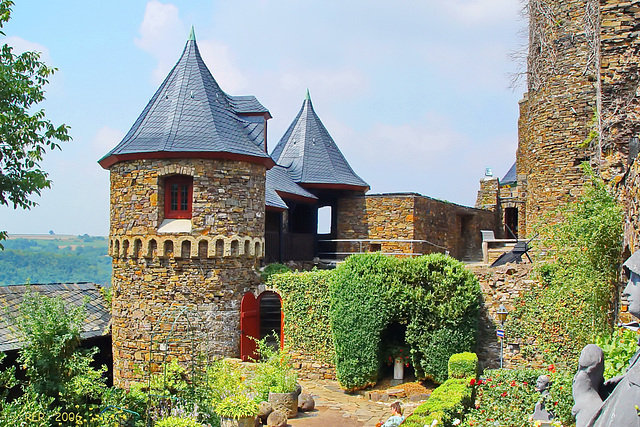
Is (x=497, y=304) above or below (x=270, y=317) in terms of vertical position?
above

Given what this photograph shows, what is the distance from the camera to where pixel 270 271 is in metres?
17.1

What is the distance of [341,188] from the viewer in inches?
866

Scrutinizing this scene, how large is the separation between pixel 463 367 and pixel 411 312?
6.24 ft

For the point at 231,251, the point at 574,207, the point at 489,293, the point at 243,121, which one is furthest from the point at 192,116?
the point at 574,207

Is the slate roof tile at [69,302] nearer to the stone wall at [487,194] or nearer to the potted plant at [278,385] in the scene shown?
the potted plant at [278,385]

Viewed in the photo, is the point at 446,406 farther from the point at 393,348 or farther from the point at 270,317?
the point at 270,317

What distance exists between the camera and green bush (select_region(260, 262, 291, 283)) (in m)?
17.0

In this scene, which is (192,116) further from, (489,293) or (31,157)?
(489,293)

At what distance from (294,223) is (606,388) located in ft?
63.3

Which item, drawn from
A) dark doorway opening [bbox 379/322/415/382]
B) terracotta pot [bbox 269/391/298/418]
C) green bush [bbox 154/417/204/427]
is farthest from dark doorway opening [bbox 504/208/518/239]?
green bush [bbox 154/417/204/427]

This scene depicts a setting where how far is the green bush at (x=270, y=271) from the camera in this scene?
670 inches

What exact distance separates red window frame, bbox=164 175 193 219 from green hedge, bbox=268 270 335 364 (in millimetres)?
3069

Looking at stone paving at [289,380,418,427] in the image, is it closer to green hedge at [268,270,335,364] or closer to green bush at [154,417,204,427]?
green hedge at [268,270,335,364]

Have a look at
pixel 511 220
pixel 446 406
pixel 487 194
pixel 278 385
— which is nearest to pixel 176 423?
pixel 278 385
